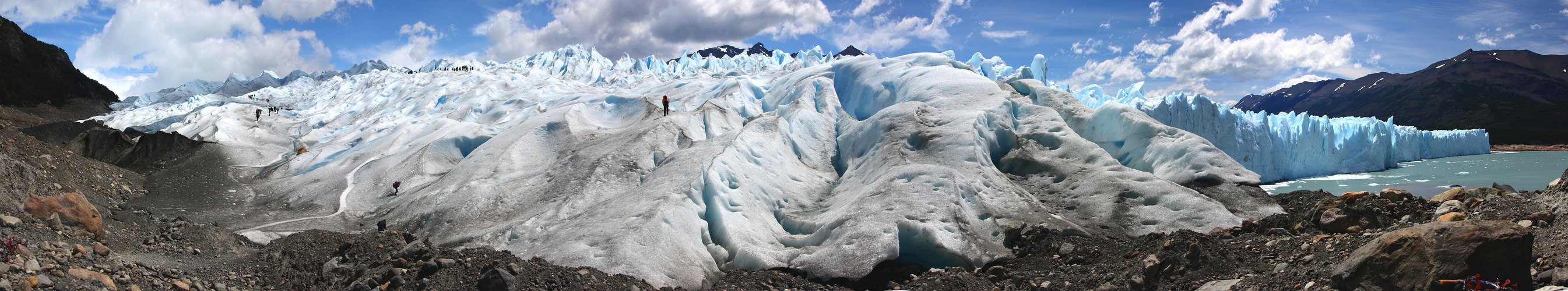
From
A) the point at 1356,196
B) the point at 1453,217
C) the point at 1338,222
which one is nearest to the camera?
the point at 1453,217

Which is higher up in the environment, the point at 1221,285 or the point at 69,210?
the point at 69,210

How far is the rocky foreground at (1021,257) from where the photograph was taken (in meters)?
5.88

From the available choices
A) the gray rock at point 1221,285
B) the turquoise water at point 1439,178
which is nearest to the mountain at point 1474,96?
the turquoise water at point 1439,178

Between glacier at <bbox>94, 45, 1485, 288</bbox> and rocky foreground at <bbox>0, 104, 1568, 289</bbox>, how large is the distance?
0.85 m

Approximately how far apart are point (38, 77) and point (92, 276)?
247 feet

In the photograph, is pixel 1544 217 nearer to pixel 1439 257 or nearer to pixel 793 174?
pixel 1439 257

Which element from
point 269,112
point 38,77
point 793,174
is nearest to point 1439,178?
point 793,174

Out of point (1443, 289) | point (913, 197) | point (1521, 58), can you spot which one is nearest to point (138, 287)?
point (913, 197)

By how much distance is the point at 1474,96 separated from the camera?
139250 millimetres

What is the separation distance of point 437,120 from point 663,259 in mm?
21249

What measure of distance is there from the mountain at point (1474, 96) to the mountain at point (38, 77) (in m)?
143

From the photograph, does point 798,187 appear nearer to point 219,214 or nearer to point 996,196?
point 996,196

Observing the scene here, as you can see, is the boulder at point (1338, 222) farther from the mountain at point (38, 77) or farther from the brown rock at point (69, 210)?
the mountain at point (38, 77)

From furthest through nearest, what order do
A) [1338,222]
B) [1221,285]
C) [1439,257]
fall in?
[1338,222] < [1221,285] < [1439,257]
